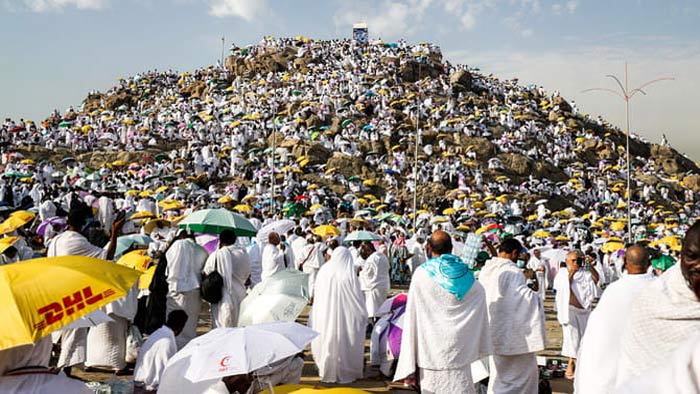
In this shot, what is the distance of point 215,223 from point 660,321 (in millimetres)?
6464

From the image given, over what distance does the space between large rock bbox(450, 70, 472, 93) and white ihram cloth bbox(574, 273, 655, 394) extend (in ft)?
155

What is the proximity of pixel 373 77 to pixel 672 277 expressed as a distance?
4665 cm

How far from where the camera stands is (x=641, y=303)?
218 cm

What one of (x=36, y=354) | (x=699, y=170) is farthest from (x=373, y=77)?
(x=36, y=354)

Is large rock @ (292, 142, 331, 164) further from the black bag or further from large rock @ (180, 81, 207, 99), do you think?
the black bag

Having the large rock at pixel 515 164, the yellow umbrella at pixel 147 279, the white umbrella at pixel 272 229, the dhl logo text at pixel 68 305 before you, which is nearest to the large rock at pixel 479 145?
the large rock at pixel 515 164

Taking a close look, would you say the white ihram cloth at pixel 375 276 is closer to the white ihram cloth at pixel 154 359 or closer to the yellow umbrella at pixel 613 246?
the white ihram cloth at pixel 154 359

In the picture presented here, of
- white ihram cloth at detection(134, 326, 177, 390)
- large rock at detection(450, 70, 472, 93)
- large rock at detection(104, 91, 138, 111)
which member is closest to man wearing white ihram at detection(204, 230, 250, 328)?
white ihram cloth at detection(134, 326, 177, 390)

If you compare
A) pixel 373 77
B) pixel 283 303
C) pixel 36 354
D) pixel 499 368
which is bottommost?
pixel 499 368

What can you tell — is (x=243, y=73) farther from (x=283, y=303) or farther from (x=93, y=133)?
(x=283, y=303)

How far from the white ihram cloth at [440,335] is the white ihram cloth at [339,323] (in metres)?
1.98

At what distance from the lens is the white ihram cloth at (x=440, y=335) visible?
14.8 ft

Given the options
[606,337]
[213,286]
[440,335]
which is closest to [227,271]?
[213,286]

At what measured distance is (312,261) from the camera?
1177cm
